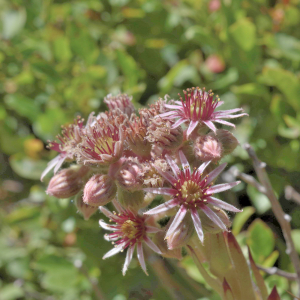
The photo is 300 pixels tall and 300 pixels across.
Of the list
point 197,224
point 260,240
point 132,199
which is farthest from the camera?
point 260,240

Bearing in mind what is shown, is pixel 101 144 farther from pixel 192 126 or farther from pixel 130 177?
pixel 192 126

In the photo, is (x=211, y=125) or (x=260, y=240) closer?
(x=211, y=125)

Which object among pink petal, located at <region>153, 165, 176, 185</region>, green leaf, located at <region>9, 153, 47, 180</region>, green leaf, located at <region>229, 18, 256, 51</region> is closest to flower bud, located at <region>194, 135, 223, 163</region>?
pink petal, located at <region>153, 165, 176, 185</region>

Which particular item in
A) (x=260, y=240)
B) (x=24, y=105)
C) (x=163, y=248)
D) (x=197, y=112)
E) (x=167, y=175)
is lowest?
(x=260, y=240)

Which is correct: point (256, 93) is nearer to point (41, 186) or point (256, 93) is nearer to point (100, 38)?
point (100, 38)

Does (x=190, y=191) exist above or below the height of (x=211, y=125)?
below

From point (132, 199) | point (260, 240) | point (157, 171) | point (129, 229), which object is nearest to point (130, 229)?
point (129, 229)

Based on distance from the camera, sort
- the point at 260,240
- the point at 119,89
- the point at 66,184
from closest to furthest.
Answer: the point at 66,184 → the point at 260,240 → the point at 119,89
